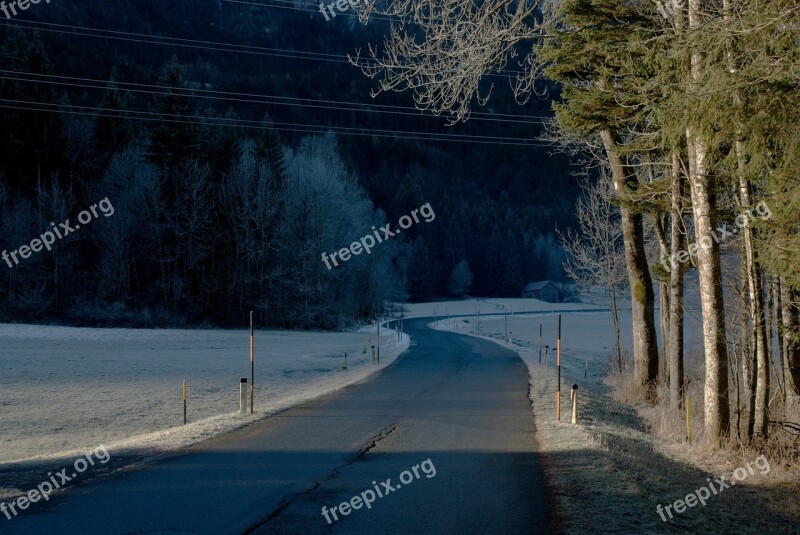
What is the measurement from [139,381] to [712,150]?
22034 millimetres

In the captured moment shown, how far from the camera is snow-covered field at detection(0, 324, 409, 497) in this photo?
13.8 meters

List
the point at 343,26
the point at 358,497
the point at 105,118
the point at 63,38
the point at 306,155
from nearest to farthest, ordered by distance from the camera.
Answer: the point at 358,497, the point at 105,118, the point at 306,155, the point at 63,38, the point at 343,26

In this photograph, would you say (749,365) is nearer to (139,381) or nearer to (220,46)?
(139,381)

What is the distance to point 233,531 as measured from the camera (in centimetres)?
620

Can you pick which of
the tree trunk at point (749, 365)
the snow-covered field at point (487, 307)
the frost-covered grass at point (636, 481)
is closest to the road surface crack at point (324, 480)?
the frost-covered grass at point (636, 481)

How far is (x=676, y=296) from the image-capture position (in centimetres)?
1440

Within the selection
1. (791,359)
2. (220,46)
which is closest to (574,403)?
(791,359)

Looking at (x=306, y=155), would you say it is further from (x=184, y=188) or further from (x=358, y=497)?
(x=358, y=497)

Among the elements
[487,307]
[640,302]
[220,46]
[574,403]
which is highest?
[220,46]

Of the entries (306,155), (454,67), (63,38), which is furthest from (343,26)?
(454,67)

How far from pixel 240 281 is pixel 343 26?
5186 inches

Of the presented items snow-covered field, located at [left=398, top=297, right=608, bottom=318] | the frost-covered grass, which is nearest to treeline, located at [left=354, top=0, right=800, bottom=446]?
the frost-covered grass

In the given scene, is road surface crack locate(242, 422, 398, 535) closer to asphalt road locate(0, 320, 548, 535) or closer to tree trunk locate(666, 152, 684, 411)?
asphalt road locate(0, 320, 548, 535)

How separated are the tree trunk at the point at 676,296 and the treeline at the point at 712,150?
0.03 metres
